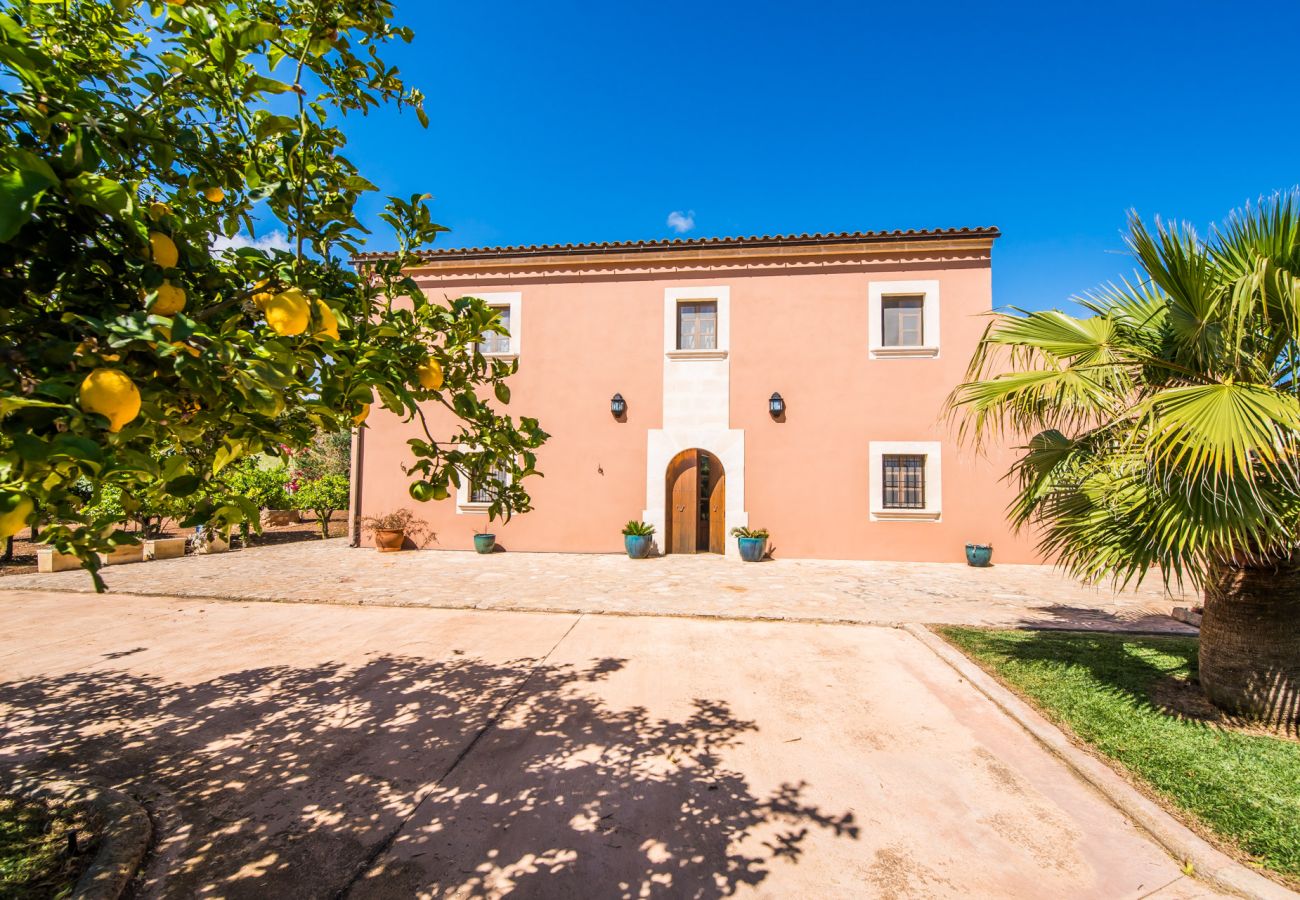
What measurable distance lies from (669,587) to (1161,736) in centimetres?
571

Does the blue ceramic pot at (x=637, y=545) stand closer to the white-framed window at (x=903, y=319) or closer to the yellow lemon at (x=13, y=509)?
the white-framed window at (x=903, y=319)

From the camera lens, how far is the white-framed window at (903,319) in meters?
10.9

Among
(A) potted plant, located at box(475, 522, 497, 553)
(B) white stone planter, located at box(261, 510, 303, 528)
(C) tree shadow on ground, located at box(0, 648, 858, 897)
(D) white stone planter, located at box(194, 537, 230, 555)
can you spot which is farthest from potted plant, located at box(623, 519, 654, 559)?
(B) white stone planter, located at box(261, 510, 303, 528)

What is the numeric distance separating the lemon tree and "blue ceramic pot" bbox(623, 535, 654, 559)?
30.3ft

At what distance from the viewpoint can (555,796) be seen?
2906mm

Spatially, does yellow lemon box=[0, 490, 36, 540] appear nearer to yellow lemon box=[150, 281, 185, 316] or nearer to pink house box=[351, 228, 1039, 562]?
yellow lemon box=[150, 281, 185, 316]

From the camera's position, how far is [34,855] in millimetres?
2400

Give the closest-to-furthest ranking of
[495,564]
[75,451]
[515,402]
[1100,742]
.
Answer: [75,451], [1100,742], [495,564], [515,402]

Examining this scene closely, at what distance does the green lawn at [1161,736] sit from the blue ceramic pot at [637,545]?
6.24 metres

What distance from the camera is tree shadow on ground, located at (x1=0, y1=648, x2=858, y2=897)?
2.35m

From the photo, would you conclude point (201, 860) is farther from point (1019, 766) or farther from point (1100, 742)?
point (1100, 742)

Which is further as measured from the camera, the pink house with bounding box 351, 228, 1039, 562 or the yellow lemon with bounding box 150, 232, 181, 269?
the pink house with bounding box 351, 228, 1039, 562

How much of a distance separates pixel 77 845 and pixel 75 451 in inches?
120

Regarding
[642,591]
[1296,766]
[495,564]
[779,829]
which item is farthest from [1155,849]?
[495,564]
